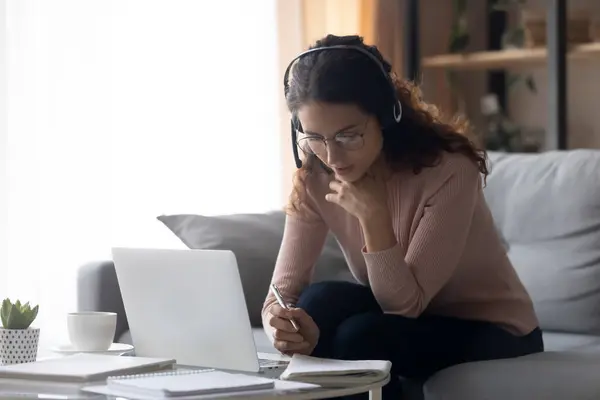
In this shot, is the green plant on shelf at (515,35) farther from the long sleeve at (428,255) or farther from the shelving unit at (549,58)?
the long sleeve at (428,255)

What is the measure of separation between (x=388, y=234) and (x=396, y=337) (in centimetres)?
17

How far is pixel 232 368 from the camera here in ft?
4.76

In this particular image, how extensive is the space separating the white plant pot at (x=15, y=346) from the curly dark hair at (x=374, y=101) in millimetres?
535

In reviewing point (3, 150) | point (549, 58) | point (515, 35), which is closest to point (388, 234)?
point (3, 150)

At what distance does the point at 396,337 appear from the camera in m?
1.60

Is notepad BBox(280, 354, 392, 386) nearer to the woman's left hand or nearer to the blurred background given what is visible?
the woman's left hand

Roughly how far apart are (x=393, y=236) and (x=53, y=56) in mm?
1231

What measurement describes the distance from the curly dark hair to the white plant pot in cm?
54

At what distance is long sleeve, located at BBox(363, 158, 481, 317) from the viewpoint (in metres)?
1.62

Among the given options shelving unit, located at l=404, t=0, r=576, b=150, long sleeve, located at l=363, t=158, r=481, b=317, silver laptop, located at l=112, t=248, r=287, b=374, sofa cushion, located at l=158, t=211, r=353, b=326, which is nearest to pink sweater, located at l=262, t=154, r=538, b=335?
long sleeve, located at l=363, t=158, r=481, b=317

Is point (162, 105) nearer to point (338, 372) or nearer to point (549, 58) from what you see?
point (549, 58)

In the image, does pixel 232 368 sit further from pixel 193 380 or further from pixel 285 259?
pixel 285 259

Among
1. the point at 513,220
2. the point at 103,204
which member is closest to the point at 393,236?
the point at 513,220

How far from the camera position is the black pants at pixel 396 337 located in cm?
157
